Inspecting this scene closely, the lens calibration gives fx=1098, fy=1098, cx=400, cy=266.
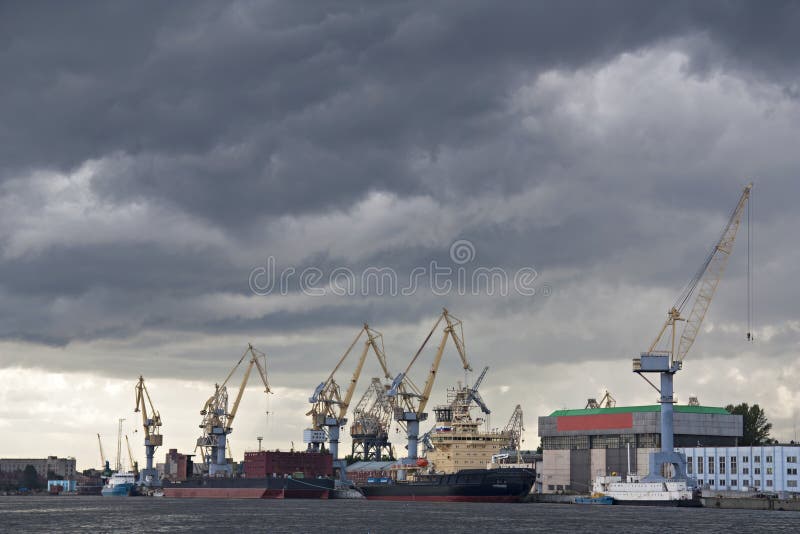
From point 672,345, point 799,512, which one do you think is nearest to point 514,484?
point 672,345

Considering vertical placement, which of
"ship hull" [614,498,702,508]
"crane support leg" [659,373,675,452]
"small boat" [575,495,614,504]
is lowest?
"small boat" [575,495,614,504]

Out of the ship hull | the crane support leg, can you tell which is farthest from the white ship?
the crane support leg

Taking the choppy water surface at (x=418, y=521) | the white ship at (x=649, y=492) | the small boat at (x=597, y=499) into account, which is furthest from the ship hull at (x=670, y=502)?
the small boat at (x=597, y=499)

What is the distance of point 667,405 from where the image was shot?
17650 cm

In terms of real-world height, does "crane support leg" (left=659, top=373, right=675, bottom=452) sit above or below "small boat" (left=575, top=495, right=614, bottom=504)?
above

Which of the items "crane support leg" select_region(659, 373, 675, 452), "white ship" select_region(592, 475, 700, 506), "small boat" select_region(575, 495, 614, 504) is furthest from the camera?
"small boat" select_region(575, 495, 614, 504)

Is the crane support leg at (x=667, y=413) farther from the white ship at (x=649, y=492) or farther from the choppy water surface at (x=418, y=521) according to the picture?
the choppy water surface at (x=418, y=521)

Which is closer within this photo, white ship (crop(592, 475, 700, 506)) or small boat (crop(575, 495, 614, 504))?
white ship (crop(592, 475, 700, 506))

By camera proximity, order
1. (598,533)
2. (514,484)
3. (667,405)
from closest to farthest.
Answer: (598,533), (667,405), (514,484)

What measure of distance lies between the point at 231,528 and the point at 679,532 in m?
48.6

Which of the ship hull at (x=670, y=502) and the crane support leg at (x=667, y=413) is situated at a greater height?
the crane support leg at (x=667, y=413)

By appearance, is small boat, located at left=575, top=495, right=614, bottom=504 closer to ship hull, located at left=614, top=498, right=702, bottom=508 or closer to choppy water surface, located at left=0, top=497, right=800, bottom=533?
ship hull, located at left=614, top=498, right=702, bottom=508

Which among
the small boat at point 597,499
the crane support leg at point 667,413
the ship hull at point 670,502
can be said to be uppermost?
the crane support leg at point 667,413

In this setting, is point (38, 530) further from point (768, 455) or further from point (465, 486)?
point (768, 455)
